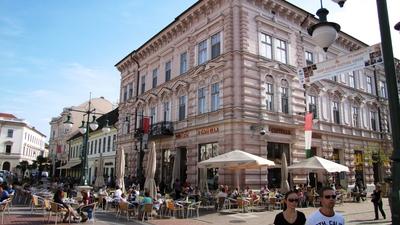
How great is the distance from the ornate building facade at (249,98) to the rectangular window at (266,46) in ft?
0.23

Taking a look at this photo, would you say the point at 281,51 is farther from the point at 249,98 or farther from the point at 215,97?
the point at 215,97

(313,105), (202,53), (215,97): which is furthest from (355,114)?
(202,53)

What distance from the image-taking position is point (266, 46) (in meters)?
23.4

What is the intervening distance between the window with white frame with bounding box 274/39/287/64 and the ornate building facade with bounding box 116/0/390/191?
7 centimetres

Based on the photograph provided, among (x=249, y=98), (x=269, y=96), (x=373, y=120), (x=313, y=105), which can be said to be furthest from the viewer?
(x=373, y=120)

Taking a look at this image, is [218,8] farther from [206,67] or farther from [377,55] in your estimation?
[377,55]

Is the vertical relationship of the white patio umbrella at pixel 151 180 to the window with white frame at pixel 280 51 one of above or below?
below

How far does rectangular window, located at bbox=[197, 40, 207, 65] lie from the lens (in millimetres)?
24597

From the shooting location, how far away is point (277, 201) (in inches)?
714

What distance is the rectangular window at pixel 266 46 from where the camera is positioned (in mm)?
23061

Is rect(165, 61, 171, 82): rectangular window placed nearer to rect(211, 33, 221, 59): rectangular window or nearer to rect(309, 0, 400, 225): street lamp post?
rect(211, 33, 221, 59): rectangular window

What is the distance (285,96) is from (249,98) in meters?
3.63

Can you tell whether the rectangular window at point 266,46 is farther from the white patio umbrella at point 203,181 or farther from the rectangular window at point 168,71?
the rectangular window at point 168,71

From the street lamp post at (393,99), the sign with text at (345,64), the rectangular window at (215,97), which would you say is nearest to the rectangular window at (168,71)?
the rectangular window at (215,97)
